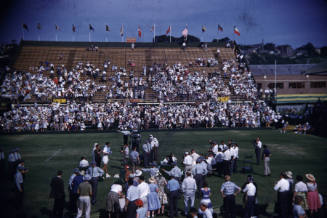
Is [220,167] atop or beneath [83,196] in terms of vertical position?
beneath

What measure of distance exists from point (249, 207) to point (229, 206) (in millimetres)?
795

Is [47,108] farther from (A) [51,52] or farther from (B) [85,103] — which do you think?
(A) [51,52]

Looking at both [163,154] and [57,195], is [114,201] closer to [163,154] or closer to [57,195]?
[57,195]

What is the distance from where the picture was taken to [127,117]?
35625 millimetres

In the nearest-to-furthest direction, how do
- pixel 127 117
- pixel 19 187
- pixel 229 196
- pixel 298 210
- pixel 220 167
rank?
pixel 298 210
pixel 229 196
pixel 19 187
pixel 220 167
pixel 127 117

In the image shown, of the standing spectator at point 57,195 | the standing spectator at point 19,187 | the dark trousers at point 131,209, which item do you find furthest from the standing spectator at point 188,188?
the standing spectator at point 19,187

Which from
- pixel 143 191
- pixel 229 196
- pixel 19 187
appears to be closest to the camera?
pixel 143 191

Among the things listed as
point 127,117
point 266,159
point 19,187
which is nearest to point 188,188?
point 19,187

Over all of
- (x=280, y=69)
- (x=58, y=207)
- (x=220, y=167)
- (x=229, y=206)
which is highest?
(x=280, y=69)

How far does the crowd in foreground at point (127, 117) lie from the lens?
3403cm

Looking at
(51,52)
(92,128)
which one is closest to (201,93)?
(92,128)

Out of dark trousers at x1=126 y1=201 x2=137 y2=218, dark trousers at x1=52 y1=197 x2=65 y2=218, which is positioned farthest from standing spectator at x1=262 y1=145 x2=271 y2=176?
dark trousers at x1=52 y1=197 x2=65 y2=218

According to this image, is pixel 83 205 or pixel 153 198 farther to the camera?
pixel 153 198

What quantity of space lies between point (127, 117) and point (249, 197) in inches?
1028
